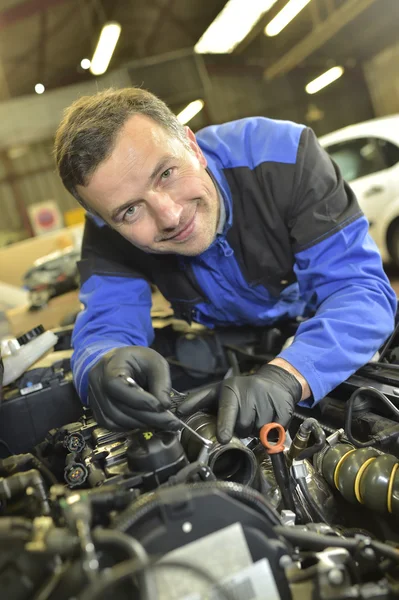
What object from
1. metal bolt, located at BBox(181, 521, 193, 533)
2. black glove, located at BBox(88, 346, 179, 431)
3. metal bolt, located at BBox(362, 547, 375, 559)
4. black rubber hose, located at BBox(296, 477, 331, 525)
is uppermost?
black glove, located at BBox(88, 346, 179, 431)

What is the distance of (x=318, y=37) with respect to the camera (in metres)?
5.32

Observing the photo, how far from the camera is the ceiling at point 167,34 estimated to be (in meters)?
5.06

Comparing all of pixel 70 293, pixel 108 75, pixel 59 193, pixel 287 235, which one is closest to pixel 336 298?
pixel 287 235

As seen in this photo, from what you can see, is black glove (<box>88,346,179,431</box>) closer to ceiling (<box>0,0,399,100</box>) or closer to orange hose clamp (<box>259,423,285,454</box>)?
orange hose clamp (<box>259,423,285,454</box>)

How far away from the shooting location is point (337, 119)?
5270 mm

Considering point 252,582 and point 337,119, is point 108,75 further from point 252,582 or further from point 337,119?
point 252,582

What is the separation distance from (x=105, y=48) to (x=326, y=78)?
98.7 inches

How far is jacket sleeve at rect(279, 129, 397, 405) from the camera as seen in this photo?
1106 mm

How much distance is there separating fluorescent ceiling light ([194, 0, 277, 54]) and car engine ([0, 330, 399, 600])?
4575 mm

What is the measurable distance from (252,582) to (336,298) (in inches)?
30.7

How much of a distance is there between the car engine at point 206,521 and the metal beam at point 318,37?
5.19 meters

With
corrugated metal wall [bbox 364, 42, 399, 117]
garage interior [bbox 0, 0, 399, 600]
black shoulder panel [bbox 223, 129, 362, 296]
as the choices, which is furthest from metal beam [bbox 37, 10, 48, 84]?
black shoulder panel [bbox 223, 129, 362, 296]

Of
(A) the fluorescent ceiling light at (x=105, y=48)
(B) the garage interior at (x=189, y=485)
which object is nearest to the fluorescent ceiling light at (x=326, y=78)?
(A) the fluorescent ceiling light at (x=105, y=48)

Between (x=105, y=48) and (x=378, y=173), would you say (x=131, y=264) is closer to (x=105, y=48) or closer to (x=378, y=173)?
(x=378, y=173)
